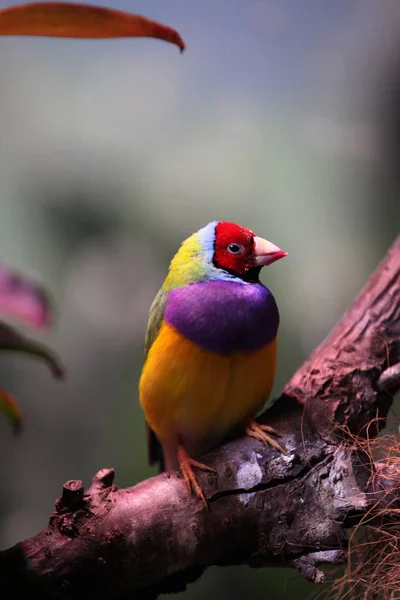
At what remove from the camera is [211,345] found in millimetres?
1449

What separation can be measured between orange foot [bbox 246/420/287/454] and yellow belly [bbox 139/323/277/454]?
30 millimetres

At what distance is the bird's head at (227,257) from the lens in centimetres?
154

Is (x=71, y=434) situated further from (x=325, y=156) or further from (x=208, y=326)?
A: (x=325, y=156)

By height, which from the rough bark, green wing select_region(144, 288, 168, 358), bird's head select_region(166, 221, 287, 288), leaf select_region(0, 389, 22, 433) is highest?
bird's head select_region(166, 221, 287, 288)

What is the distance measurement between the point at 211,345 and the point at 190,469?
0.30m

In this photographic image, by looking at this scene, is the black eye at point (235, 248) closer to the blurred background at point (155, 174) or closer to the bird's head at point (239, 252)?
the bird's head at point (239, 252)

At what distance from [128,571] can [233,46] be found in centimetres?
165

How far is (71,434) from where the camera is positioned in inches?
82.8

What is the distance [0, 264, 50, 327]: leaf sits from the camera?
123cm

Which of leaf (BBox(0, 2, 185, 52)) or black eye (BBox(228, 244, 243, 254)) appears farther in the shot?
black eye (BBox(228, 244, 243, 254))

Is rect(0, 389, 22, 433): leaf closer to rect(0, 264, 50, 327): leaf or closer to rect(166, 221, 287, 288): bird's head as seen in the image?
rect(0, 264, 50, 327): leaf

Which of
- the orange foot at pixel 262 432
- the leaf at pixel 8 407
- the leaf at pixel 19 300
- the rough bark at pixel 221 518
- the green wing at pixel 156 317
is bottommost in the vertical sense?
the rough bark at pixel 221 518

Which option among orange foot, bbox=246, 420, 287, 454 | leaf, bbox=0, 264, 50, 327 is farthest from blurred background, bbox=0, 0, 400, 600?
leaf, bbox=0, 264, 50, 327

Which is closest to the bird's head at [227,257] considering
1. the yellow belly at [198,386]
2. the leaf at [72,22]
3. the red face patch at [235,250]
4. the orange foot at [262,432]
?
the red face patch at [235,250]
